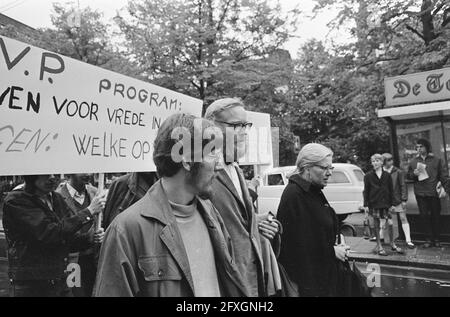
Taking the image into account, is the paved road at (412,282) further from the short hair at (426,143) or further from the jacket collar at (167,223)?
the jacket collar at (167,223)

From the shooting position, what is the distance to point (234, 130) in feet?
7.54

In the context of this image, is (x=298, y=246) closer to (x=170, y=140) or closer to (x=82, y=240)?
(x=170, y=140)

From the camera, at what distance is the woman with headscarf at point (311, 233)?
2475mm

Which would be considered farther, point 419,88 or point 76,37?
point 76,37

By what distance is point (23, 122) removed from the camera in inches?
94.1

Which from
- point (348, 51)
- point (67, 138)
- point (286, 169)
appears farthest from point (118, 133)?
point (348, 51)

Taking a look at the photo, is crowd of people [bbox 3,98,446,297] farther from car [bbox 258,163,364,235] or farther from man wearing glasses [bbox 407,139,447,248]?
car [bbox 258,163,364,235]

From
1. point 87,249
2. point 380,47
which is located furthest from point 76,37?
point 87,249

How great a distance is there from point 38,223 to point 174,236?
1474 mm

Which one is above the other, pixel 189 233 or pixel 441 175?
pixel 441 175

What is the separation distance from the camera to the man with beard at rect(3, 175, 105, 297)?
2609 millimetres

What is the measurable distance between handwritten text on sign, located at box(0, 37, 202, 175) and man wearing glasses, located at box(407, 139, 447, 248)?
21.7 feet

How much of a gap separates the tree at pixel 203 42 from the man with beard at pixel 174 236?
37.7 ft

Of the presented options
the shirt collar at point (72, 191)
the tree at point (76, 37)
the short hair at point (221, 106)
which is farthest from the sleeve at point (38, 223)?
the tree at point (76, 37)
